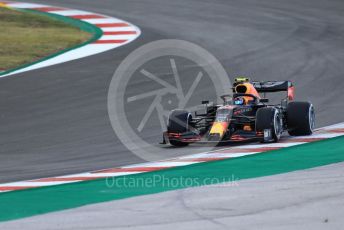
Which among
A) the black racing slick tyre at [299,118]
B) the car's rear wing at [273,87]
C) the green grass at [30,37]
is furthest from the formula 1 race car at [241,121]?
the green grass at [30,37]

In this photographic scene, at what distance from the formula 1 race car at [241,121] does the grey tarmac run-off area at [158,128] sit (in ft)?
1.12

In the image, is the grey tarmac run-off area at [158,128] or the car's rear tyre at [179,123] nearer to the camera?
the grey tarmac run-off area at [158,128]

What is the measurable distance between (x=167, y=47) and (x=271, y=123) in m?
8.85

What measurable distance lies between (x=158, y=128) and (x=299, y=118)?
2.30 metres

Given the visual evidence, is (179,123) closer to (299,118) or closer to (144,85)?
(299,118)

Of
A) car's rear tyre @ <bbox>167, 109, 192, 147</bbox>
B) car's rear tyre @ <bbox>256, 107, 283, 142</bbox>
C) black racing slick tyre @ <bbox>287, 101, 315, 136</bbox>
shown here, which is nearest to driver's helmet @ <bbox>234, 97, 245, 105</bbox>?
car's rear tyre @ <bbox>256, 107, 283, 142</bbox>

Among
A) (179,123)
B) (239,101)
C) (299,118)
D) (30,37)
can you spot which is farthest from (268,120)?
(30,37)

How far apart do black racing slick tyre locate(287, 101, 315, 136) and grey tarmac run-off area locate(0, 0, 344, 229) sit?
4.63 ft

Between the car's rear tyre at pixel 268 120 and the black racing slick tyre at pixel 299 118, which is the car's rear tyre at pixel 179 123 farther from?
the black racing slick tyre at pixel 299 118

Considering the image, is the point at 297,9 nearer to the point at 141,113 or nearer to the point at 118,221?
the point at 141,113

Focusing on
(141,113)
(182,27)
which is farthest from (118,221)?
(182,27)

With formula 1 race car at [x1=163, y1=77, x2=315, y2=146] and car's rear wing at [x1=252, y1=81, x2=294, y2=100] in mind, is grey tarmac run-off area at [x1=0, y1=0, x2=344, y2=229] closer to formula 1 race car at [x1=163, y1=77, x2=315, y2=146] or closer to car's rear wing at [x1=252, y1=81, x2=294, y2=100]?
formula 1 race car at [x1=163, y1=77, x2=315, y2=146]

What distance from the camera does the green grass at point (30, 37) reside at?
71.1 ft

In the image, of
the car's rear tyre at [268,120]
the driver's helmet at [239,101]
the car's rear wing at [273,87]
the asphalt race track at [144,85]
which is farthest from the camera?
the car's rear wing at [273,87]
